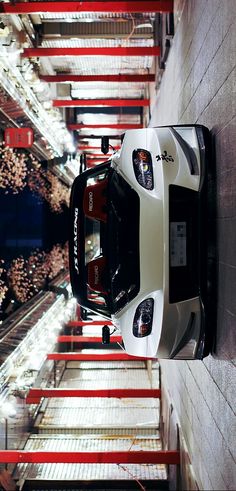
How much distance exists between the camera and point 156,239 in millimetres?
3197

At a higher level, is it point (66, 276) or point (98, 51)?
point (98, 51)

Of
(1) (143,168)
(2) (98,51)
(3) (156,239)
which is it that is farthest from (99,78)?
(3) (156,239)

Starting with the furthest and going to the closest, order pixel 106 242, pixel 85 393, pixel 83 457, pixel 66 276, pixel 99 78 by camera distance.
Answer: pixel 66 276 → pixel 99 78 → pixel 85 393 → pixel 83 457 → pixel 106 242

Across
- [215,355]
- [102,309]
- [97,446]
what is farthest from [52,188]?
[215,355]

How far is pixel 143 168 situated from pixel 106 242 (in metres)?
0.62

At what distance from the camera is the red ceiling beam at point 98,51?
7.30 meters

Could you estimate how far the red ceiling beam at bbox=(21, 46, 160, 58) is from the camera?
7297mm

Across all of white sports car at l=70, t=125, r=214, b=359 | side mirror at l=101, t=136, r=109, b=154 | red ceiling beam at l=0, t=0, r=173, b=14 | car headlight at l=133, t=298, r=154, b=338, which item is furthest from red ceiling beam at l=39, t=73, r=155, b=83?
car headlight at l=133, t=298, r=154, b=338

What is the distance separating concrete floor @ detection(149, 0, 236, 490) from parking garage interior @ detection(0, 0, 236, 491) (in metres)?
0.01

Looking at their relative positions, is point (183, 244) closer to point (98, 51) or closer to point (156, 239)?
point (156, 239)

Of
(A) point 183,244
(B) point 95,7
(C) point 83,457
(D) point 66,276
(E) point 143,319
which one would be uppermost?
(B) point 95,7

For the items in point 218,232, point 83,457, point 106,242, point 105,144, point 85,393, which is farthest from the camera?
point 85,393

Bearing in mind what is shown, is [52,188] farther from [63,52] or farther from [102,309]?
[102,309]

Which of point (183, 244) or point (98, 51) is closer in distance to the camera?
point (183, 244)
